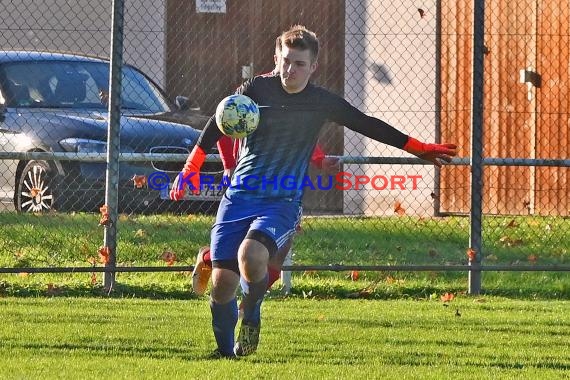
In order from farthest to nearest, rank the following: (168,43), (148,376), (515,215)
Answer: (168,43), (515,215), (148,376)

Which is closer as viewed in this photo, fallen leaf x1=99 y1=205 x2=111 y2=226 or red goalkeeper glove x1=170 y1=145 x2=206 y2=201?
red goalkeeper glove x1=170 y1=145 x2=206 y2=201

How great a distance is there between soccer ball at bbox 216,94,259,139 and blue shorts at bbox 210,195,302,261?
34cm

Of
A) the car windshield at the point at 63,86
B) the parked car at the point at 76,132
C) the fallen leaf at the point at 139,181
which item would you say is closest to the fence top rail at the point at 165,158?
the parked car at the point at 76,132

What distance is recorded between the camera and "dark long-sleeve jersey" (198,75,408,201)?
24.2 ft

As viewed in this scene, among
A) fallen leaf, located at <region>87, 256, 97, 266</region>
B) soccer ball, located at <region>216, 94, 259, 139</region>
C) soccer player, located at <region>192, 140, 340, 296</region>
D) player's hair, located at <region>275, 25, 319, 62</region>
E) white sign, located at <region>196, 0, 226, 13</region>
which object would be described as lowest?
fallen leaf, located at <region>87, 256, 97, 266</region>

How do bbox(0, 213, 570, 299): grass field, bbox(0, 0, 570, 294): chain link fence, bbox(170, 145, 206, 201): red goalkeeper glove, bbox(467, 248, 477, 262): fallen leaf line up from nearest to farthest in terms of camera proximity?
bbox(170, 145, 206, 201): red goalkeeper glove, bbox(467, 248, 477, 262): fallen leaf, bbox(0, 213, 570, 299): grass field, bbox(0, 0, 570, 294): chain link fence

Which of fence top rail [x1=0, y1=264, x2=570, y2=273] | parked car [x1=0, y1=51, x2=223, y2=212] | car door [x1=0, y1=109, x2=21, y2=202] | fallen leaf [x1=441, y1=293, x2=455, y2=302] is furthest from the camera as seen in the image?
car door [x1=0, y1=109, x2=21, y2=202]

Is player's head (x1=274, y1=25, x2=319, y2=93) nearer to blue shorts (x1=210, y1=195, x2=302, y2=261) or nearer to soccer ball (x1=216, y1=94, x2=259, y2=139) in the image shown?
soccer ball (x1=216, y1=94, x2=259, y2=139)

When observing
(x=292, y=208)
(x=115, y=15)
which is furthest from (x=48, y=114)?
(x=292, y=208)

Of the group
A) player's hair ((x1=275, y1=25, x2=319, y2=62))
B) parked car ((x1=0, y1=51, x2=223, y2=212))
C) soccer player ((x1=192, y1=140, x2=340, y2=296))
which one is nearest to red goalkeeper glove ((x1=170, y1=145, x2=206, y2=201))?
soccer player ((x1=192, y1=140, x2=340, y2=296))

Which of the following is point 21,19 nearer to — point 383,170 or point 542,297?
point 383,170

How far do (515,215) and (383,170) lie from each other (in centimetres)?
204

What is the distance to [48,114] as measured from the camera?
12.4 meters

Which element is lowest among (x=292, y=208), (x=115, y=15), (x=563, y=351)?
(x=563, y=351)
